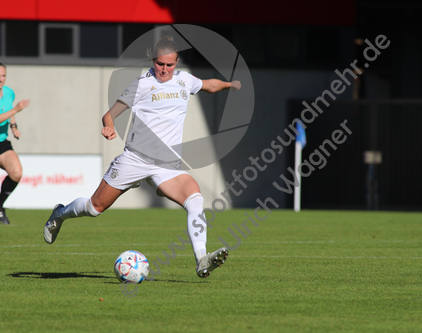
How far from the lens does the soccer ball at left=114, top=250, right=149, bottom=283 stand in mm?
5410

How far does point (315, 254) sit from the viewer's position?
304 inches

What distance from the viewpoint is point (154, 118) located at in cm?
584

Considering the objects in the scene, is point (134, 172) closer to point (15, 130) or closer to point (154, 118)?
point (154, 118)

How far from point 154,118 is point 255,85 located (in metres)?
13.3

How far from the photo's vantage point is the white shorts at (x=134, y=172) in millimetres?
5859

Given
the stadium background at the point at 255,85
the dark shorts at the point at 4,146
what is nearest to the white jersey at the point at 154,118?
the dark shorts at the point at 4,146

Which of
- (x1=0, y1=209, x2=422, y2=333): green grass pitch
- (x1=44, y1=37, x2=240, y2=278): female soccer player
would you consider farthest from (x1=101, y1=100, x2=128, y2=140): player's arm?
(x1=0, y1=209, x2=422, y2=333): green grass pitch

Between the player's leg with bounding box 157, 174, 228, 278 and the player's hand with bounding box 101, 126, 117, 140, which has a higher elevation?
the player's hand with bounding box 101, 126, 117, 140

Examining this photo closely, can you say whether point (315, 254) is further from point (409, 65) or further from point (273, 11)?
point (409, 65)

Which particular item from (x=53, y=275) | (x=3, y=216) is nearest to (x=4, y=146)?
(x=3, y=216)

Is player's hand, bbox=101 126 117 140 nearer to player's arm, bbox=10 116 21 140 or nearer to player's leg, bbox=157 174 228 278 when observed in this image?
player's leg, bbox=157 174 228 278

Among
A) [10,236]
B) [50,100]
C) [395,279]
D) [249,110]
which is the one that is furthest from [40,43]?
[395,279]

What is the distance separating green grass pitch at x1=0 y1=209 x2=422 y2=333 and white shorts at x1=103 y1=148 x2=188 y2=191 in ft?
2.81

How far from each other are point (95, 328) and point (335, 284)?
243cm
